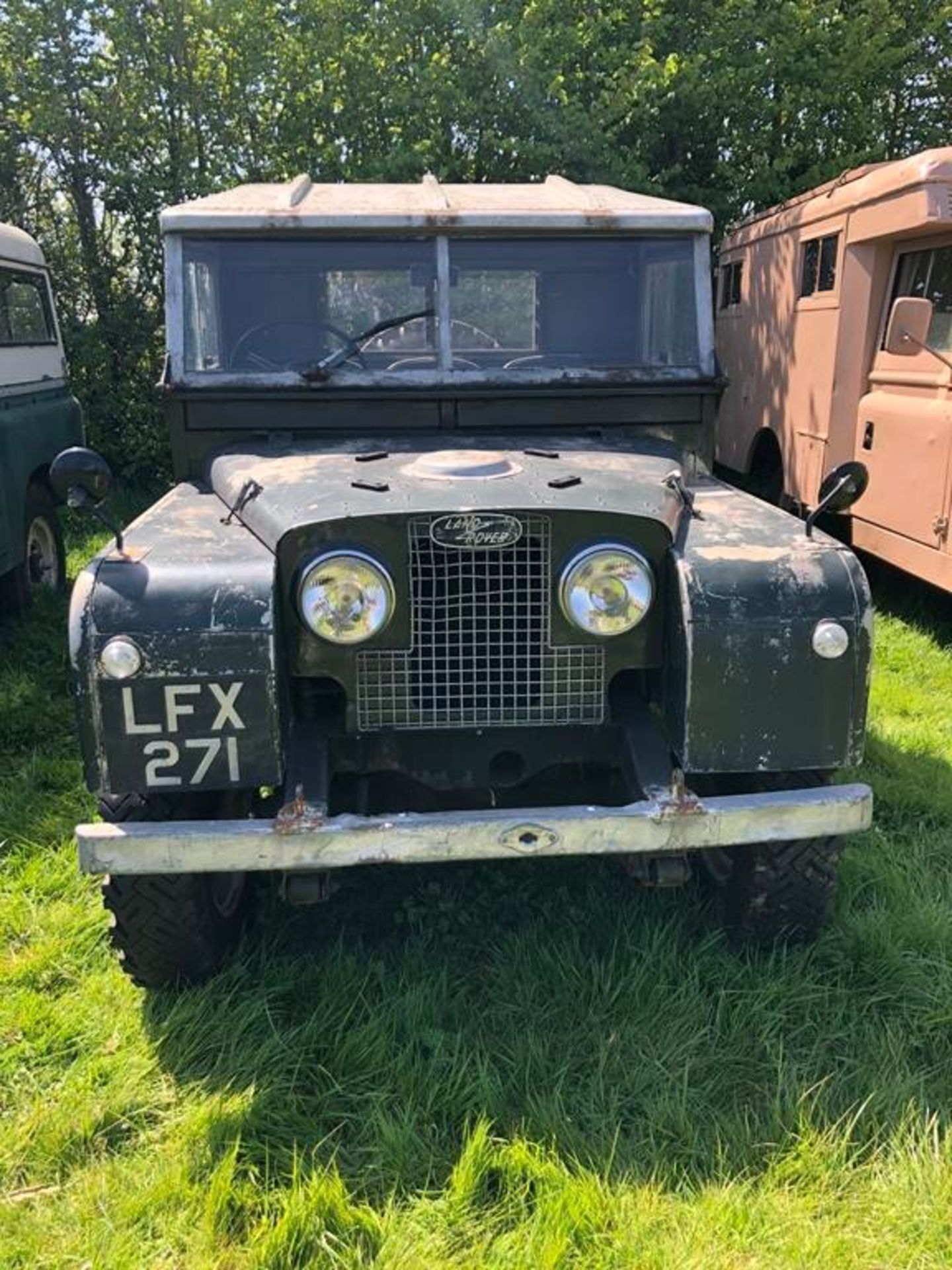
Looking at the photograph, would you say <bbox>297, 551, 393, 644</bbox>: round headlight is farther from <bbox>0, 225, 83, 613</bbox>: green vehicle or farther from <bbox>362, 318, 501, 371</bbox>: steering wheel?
<bbox>0, 225, 83, 613</bbox>: green vehicle

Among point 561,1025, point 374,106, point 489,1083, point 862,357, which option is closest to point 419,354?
point 561,1025

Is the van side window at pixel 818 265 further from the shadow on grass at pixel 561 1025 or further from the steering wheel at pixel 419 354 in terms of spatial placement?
the shadow on grass at pixel 561 1025

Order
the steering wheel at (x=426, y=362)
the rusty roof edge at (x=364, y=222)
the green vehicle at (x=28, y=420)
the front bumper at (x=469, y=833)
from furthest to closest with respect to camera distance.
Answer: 1. the green vehicle at (x=28, y=420)
2. the steering wheel at (x=426, y=362)
3. the rusty roof edge at (x=364, y=222)
4. the front bumper at (x=469, y=833)

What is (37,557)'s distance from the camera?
22.9ft

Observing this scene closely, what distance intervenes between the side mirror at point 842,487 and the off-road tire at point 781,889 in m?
0.88

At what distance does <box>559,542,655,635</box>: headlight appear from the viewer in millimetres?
2758

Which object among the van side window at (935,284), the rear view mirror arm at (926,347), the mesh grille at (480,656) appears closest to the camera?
the mesh grille at (480,656)

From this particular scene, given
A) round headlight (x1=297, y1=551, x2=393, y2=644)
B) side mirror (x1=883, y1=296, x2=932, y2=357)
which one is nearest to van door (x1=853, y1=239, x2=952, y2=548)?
side mirror (x1=883, y1=296, x2=932, y2=357)

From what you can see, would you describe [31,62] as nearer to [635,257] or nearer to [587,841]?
[635,257]

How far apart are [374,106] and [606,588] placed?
888cm

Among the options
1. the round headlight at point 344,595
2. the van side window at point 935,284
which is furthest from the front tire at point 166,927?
the van side window at point 935,284

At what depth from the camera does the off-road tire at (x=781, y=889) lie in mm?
3027

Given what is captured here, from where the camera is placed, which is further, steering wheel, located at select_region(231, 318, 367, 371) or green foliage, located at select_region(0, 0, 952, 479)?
green foliage, located at select_region(0, 0, 952, 479)

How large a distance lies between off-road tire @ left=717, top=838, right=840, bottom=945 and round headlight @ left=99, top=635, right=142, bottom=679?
171 centimetres
